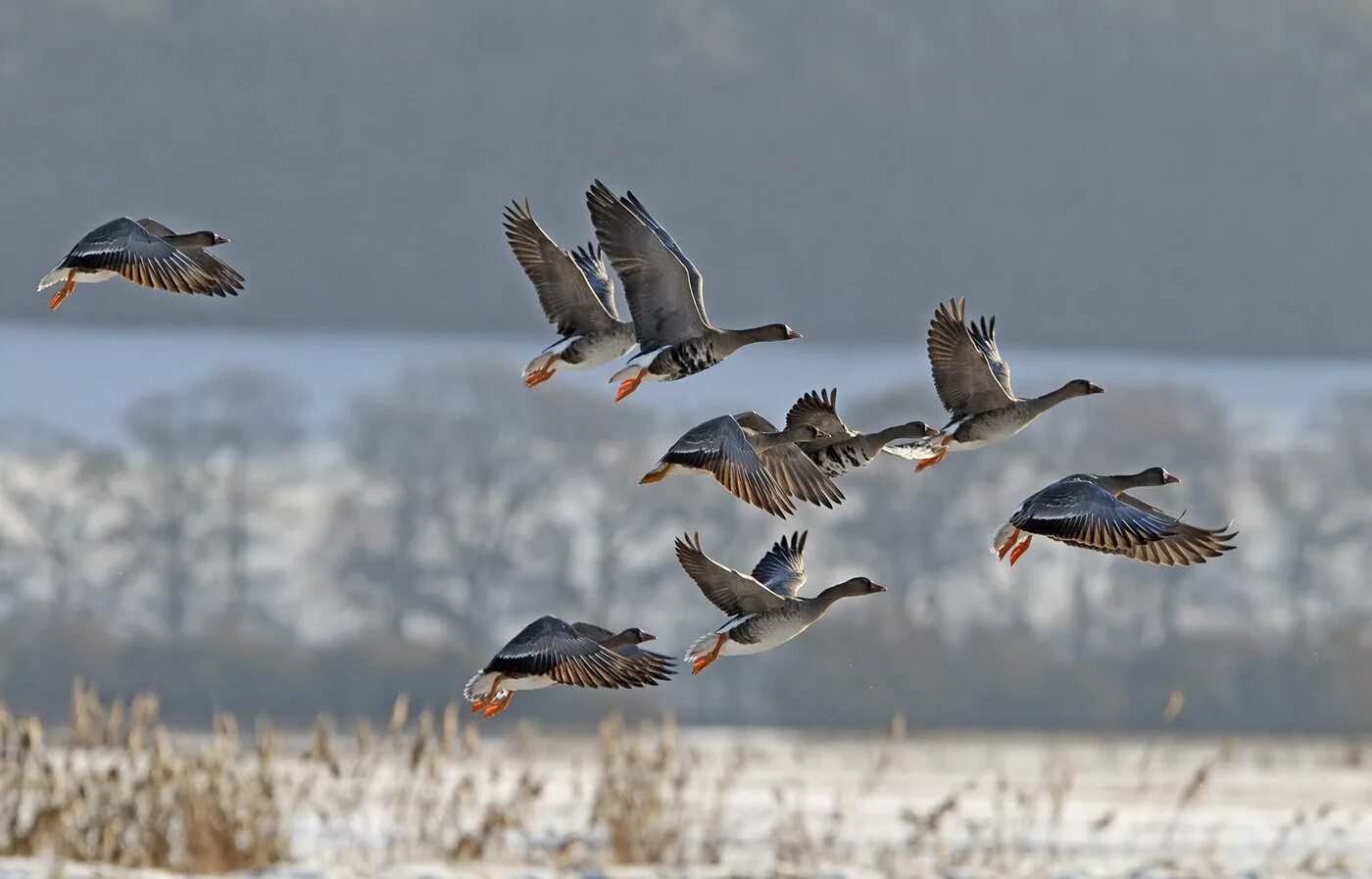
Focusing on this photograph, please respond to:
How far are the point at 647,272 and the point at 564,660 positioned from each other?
3.69ft

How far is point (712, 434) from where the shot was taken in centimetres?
404

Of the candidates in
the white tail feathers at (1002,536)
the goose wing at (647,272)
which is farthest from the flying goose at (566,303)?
the white tail feathers at (1002,536)

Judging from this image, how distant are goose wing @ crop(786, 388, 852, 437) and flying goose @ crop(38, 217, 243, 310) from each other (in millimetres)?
1351

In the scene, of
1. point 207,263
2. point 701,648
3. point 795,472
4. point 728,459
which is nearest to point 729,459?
point 728,459

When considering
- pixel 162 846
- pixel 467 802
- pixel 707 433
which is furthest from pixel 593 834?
pixel 707 433

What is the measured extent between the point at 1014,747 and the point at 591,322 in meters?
30.0

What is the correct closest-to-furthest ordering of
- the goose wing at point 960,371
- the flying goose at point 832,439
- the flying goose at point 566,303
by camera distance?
the flying goose at point 832,439 → the goose wing at point 960,371 → the flying goose at point 566,303

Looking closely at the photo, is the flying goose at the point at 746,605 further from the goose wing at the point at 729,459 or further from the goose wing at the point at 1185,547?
the goose wing at the point at 1185,547

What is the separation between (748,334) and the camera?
4.62m

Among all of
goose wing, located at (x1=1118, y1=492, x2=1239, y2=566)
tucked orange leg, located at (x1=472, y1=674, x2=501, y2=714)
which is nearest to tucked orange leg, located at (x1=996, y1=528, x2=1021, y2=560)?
goose wing, located at (x1=1118, y1=492, x2=1239, y2=566)

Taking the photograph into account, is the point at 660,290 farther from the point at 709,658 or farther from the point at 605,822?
the point at 605,822

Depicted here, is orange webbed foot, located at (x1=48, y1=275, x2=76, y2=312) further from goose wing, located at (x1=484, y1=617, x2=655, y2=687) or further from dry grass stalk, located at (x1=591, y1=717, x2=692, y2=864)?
dry grass stalk, located at (x1=591, y1=717, x2=692, y2=864)

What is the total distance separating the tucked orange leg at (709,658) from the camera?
13.4 feet

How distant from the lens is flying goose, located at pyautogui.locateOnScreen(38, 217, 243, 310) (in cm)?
430
